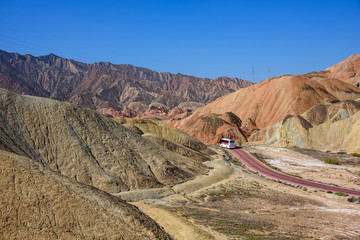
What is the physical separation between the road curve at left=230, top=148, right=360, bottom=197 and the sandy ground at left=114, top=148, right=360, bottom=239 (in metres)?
2.52

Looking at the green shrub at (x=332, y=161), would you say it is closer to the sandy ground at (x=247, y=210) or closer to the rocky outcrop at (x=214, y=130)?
the sandy ground at (x=247, y=210)

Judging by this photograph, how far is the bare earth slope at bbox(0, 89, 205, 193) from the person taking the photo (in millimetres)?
36125

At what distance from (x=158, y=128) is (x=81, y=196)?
194 ft

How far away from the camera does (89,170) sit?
36.6 metres

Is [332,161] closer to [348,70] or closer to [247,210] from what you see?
[247,210]

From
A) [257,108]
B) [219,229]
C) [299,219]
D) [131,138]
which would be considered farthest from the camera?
[257,108]

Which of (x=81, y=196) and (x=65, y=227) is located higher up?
(x=81, y=196)

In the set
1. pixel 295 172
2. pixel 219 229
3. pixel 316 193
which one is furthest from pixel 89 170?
pixel 295 172

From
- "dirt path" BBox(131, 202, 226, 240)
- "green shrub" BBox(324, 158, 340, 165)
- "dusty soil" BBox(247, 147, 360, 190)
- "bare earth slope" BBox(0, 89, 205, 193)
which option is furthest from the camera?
"green shrub" BBox(324, 158, 340, 165)

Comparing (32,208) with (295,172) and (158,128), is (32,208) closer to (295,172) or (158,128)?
(295,172)

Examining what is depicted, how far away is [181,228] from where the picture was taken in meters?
21.8

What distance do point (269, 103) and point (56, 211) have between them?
364 feet

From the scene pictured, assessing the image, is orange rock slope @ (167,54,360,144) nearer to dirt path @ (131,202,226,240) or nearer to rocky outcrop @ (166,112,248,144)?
rocky outcrop @ (166,112,248,144)

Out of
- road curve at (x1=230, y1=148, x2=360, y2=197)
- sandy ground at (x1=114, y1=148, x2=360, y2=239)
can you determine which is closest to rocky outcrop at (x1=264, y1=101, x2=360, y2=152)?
sandy ground at (x1=114, y1=148, x2=360, y2=239)
